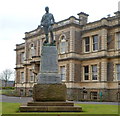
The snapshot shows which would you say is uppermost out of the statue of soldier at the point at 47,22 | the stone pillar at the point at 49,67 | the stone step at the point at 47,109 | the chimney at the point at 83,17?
the chimney at the point at 83,17

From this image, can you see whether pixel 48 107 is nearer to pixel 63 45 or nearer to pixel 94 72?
pixel 94 72

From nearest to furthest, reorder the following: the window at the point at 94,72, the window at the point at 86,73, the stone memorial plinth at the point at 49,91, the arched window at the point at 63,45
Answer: the stone memorial plinth at the point at 49,91, the window at the point at 94,72, the window at the point at 86,73, the arched window at the point at 63,45

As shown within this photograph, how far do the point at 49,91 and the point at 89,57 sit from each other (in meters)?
22.1

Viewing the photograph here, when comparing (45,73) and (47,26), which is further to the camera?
(47,26)

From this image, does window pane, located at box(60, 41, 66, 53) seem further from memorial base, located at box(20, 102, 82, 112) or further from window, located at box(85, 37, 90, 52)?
memorial base, located at box(20, 102, 82, 112)

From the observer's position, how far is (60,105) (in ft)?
44.7

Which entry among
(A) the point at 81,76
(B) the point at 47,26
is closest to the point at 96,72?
(A) the point at 81,76

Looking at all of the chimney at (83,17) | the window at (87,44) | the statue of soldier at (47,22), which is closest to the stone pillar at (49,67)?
the statue of soldier at (47,22)

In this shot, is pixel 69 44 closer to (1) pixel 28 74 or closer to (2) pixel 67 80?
(2) pixel 67 80

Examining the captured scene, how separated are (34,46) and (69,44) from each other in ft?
32.8

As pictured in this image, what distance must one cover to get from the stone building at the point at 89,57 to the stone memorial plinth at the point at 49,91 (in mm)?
17918

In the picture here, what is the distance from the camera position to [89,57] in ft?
117

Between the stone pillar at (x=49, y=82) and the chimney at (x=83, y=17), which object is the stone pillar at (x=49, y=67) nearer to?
the stone pillar at (x=49, y=82)

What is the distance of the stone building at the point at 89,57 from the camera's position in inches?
1302
